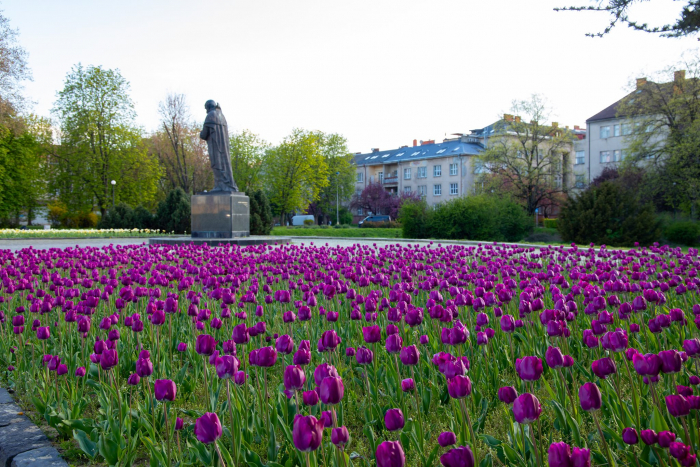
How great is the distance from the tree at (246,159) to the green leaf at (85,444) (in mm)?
55794

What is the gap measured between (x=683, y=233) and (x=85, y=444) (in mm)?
27216

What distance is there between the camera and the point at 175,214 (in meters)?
31.2

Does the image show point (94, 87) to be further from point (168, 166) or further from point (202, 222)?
point (202, 222)

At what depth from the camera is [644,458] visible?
6.96 ft

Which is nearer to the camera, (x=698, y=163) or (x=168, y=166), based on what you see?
(x=698, y=163)

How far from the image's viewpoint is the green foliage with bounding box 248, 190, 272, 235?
1174 inches

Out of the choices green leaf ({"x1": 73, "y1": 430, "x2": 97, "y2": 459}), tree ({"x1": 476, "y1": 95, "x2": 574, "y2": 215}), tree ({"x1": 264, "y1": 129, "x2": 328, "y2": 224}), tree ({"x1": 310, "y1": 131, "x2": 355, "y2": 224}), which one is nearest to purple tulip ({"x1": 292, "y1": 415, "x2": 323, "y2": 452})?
green leaf ({"x1": 73, "y1": 430, "x2": 97, "y2": 459})

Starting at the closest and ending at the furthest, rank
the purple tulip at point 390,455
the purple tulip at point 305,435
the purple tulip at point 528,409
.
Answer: the purple tulip at point 390,455 < the purple tulip at point 305,435 < the purple tulip at point 528,409

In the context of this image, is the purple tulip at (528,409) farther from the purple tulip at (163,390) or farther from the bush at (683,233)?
the bush at (683,233)

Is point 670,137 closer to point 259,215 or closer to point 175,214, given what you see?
point 259,215

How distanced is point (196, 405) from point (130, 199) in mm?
43302

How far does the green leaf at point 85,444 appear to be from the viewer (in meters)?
2.56

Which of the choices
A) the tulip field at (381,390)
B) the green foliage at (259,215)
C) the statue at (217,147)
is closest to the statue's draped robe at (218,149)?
the statue at (217,147)

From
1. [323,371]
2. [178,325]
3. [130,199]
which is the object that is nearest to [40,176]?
[130,199]
